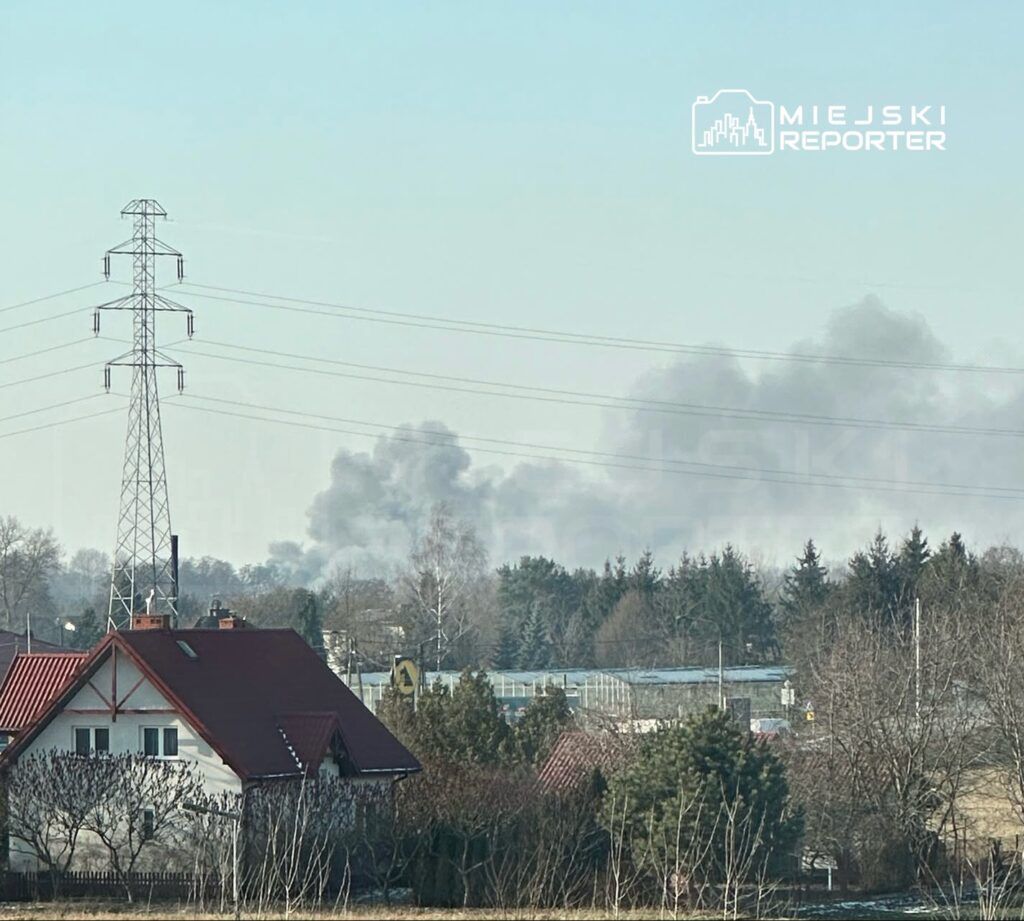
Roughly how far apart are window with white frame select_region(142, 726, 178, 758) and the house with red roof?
0.08 feet

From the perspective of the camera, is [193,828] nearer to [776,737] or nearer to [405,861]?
[405,861]

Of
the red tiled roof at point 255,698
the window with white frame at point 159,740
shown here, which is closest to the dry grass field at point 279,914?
the window with white frame at point 159,740

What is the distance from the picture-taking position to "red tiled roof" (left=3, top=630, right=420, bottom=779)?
148 ft

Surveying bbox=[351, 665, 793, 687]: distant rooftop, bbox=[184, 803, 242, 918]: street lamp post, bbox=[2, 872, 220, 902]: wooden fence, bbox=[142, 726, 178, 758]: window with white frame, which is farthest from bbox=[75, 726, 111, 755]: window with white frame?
bbox=[351, 665, 793, 687]: distant rooftop

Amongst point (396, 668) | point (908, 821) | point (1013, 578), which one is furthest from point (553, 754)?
point (1013, 578)

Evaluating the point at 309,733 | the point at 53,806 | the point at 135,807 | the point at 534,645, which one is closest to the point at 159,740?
the point at 135,807

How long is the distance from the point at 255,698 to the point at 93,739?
4.25m

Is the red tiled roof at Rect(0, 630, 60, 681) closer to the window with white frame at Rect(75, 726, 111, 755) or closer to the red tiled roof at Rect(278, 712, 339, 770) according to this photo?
the window with white frame at Rect(75, 726, 111, 755)

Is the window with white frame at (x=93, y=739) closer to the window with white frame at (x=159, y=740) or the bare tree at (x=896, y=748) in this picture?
the window with white frame at (x=159, y=740)

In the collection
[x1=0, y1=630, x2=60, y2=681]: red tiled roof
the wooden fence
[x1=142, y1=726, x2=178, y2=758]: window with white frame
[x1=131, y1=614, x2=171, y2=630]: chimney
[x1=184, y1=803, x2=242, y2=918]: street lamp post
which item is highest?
[x1=131, y1=614, x2=171, y2=630]: chimney

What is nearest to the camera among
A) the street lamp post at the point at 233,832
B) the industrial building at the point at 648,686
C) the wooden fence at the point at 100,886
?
the street lamp post at the point at 233,832

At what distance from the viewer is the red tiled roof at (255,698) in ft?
148

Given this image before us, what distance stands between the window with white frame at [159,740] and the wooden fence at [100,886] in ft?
12.1

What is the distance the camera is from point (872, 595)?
93875mm
